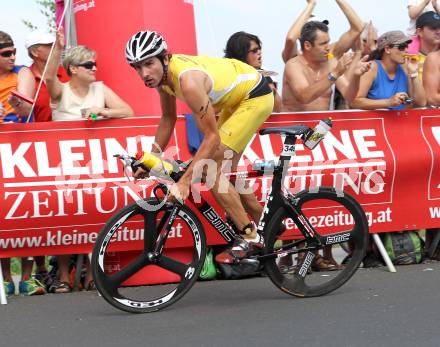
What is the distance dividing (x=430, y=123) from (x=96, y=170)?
304 centimetres

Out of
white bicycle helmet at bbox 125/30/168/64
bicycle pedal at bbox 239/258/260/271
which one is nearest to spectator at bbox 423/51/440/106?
bicycle pedal at bbox 239/258/260/271

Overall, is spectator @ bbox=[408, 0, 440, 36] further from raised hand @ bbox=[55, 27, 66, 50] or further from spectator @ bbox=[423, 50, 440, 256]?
raised hand @ bbox=[55, 27, 66, 50]

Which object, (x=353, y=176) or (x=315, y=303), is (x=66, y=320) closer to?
(x=315, y=303)

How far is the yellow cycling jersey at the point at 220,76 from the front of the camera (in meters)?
6.28

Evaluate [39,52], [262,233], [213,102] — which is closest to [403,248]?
[262,233]

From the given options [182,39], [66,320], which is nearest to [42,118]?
[182,39]

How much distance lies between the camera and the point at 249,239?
6.66 meters

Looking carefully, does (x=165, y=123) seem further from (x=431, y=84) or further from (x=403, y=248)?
(x=431, y=84)

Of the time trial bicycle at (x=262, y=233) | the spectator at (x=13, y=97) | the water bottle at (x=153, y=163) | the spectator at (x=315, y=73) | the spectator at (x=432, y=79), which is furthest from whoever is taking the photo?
the spectator at (x=432, y=79)

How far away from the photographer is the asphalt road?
554 cm

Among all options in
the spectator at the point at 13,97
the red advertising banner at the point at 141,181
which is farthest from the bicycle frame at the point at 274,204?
the spectator at the point at 13,97

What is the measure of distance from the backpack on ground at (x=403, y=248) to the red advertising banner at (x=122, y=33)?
215cm

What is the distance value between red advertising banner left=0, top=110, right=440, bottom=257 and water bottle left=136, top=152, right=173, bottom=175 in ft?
4.16

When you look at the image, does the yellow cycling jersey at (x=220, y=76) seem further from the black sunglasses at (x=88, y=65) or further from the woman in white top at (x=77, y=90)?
the black sunglasses at (x=88, y=65)
